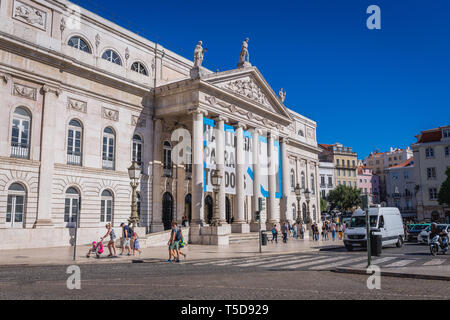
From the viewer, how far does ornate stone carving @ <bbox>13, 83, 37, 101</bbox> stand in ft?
72.7

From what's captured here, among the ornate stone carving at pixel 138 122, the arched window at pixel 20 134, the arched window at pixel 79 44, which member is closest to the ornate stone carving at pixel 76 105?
the arched window at pixel 20 134

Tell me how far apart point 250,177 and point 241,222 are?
4.33 metres

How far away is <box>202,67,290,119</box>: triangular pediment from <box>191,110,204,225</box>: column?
325 centimetres

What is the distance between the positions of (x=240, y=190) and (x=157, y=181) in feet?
21.4

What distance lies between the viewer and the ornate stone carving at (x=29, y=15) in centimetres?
2253

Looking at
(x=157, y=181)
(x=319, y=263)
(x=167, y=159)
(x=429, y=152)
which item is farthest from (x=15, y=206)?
(x=429, y=152)

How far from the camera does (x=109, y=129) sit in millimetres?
27641

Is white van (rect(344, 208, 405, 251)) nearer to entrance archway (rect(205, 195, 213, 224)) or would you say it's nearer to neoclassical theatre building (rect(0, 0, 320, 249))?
neoclassical theatre building (rect(0, 0, 320, 249))

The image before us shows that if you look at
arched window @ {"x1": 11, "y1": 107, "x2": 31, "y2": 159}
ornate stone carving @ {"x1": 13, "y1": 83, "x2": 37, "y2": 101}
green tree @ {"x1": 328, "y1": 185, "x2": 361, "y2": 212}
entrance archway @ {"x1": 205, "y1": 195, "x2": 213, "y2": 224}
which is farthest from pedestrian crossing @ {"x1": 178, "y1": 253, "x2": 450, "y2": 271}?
green tree @ {"x1": 328, "y1": 185, "x2": 361, "y2": 212}

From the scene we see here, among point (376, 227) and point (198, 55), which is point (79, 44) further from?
point (376, 227)

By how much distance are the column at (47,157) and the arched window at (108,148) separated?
4055mm

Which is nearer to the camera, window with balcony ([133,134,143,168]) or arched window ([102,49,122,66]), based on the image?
arched window ([102,49,122,66])
